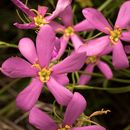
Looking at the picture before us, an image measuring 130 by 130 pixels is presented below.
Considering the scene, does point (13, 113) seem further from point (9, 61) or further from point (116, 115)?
point (9, 61)

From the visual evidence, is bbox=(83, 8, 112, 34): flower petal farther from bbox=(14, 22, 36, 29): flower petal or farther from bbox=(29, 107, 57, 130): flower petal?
bbox=(29, 107, 57, 130): flower petal

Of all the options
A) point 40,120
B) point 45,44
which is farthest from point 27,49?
point 40,120

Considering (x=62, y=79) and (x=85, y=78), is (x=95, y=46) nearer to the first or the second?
(x=62, y=79)

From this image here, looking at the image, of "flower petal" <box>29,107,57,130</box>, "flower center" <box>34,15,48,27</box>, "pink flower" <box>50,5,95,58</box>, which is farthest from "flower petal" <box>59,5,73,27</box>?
"flower petal" <box>29,107,57,130</box>

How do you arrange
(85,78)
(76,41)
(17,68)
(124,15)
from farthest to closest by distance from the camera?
1. (85,78)
2. (76,41)
3. (124,15)
4. (17,68)

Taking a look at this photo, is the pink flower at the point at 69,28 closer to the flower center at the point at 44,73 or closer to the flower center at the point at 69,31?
the flower center at the point at 69,31

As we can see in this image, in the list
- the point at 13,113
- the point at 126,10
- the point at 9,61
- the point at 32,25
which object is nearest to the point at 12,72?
the point at 9,61
